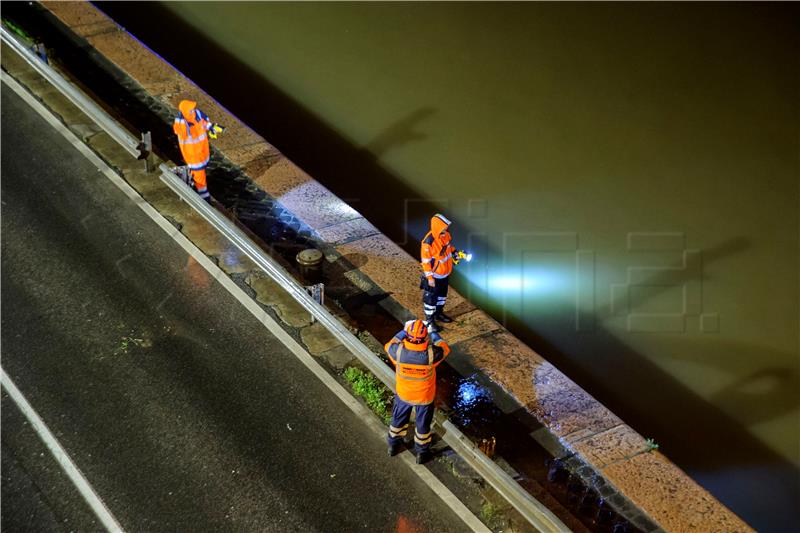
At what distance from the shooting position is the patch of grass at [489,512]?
30.6ft

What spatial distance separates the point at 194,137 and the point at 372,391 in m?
4.51

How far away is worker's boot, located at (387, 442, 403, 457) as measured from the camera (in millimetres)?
9836

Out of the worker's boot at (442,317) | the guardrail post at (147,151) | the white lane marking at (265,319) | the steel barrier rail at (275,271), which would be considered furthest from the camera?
→ the guardrail post at (147,151)

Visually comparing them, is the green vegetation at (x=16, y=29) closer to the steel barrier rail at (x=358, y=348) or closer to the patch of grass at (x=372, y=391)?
the steel barrier rail at (x=358, y=348)

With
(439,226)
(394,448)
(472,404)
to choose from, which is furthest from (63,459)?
(439,226)

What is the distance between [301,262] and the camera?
38.5 feet

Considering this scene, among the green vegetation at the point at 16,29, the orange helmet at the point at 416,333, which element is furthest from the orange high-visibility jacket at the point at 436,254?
the green vegetation at the point at 16,29

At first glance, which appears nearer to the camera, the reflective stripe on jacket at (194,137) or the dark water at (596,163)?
the dark water at (596,163)

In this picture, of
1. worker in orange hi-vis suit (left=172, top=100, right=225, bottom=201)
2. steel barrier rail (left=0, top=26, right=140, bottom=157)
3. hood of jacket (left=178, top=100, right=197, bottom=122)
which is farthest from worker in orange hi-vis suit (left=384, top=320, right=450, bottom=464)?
steel barrier rail (left=0, top=26, right=140, bottom=157)

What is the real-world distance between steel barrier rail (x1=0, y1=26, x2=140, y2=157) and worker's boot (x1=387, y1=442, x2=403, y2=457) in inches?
243

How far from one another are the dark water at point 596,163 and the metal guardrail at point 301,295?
3.33m

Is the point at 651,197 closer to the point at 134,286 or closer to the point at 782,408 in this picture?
the point at 782,408

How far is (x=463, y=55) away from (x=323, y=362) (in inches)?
379

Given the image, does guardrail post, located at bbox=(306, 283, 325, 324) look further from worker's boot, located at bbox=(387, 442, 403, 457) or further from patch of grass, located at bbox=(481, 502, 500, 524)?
patch of grass, located at bbox=(481, 502, 500, 524)
